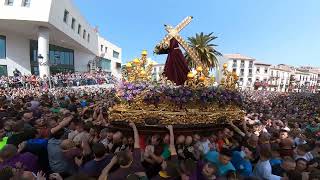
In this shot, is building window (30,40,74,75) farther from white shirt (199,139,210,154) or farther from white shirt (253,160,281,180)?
white shirt (253,160,281,180)

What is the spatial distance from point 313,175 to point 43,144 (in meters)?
4.46

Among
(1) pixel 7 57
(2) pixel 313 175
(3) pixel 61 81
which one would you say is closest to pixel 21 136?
(2) pixel 313 175

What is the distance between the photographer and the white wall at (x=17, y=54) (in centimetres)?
3512

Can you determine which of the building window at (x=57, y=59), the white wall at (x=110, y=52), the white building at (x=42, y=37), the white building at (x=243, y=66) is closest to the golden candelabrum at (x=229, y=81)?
the white building at (x=42, y=37)

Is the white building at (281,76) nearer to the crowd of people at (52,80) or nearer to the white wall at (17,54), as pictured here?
the crowd of people at (52,80)

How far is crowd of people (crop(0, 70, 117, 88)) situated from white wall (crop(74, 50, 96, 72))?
12.6m

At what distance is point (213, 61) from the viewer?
1553 cm

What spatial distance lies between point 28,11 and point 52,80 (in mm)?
7552

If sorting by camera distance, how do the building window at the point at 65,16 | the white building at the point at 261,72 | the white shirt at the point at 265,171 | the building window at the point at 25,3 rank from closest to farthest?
the white shirt at the point at 265,171, the building window at the point at 25,3, the building window at the point at 65,16, the white building at the point at 261,72

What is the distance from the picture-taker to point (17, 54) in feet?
120

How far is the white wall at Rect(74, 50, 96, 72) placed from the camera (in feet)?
169

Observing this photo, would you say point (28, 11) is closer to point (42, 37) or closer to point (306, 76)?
point (42, 37)

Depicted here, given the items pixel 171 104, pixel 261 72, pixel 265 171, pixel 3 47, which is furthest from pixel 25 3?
pixel 261 72

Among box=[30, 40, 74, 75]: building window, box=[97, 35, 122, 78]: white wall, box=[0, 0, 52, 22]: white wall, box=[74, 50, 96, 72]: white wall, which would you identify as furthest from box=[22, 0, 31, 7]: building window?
box=[97, 35, 122, 78]: white wall
